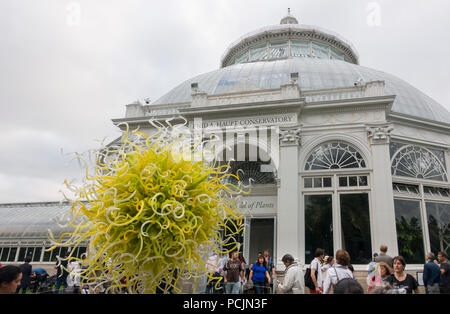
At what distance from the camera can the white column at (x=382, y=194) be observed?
11.3 metres

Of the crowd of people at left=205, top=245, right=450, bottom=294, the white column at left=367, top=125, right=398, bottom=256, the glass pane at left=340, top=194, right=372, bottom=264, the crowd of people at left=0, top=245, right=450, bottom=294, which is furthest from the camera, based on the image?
the glass pane at left=340, top=194, right=372, bottom=264

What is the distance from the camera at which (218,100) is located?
15.1 meters

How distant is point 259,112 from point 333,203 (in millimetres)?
5144

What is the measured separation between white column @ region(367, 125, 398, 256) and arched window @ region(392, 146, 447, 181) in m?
1.01

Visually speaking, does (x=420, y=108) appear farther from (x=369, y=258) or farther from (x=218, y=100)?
(x=218, y=100)

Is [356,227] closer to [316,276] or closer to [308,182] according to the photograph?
[308,182]

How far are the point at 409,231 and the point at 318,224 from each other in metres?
3.58

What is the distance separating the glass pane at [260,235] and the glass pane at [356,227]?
3.30m

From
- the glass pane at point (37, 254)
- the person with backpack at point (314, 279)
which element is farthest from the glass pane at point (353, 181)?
the glass pane at point (37, 254)

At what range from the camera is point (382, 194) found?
11891mm

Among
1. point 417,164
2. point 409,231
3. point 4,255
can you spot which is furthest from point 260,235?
point 4,255

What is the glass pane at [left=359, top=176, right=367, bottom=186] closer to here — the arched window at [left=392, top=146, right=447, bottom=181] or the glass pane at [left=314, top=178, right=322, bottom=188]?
the arched window at [left=392, top=146, right=447, bottom=181]

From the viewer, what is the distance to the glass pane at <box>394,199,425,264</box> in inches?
465

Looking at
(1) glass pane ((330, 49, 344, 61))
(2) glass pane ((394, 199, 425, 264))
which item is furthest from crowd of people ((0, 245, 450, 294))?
(1) glass pane ((330, 49, 344, 61))
